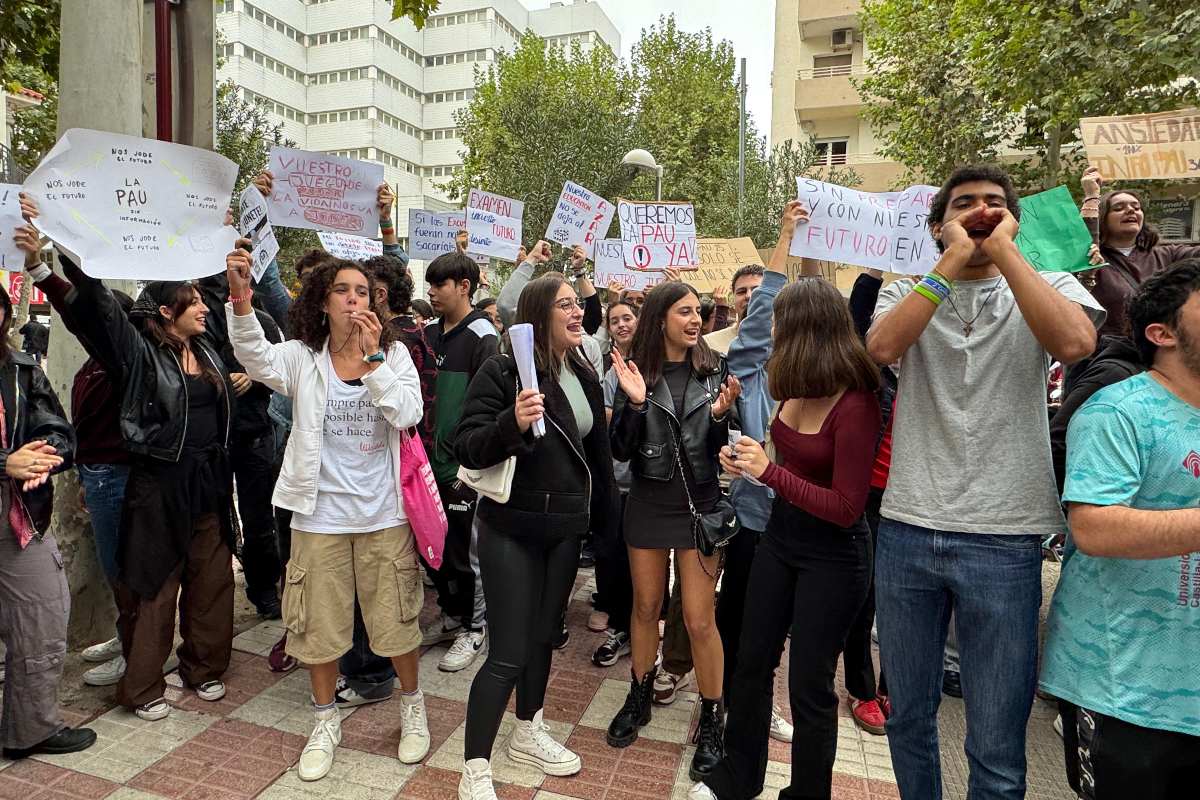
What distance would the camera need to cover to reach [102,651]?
427cm

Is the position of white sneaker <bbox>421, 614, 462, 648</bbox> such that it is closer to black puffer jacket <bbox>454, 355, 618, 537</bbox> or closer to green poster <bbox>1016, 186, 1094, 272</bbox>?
black puffer jacket <bbox>454, 355, 618, 537</bbox>

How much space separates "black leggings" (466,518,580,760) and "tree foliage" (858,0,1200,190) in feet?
28.3

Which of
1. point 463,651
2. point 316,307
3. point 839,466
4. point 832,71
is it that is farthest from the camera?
point 832,71

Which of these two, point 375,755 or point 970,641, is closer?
point 970,641

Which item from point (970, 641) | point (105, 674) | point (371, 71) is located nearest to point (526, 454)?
point (970, 641)

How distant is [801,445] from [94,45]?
4.32 m

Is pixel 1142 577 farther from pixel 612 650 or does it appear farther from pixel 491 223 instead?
pixel 491 223

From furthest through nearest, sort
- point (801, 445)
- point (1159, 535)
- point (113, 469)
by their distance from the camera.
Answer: point (113, 469)
point (801, 445)
point (1159, 535)

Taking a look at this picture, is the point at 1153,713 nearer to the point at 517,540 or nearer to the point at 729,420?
the point at 729,420

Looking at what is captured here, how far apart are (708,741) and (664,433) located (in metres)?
1.37

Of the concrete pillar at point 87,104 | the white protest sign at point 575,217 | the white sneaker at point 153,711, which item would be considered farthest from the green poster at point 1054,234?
the concrete pillar at point 87,104

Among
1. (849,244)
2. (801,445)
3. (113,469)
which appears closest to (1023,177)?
(849,244)

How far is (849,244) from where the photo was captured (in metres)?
3.63

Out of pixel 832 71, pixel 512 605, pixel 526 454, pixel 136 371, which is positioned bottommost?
pixel 512 605
